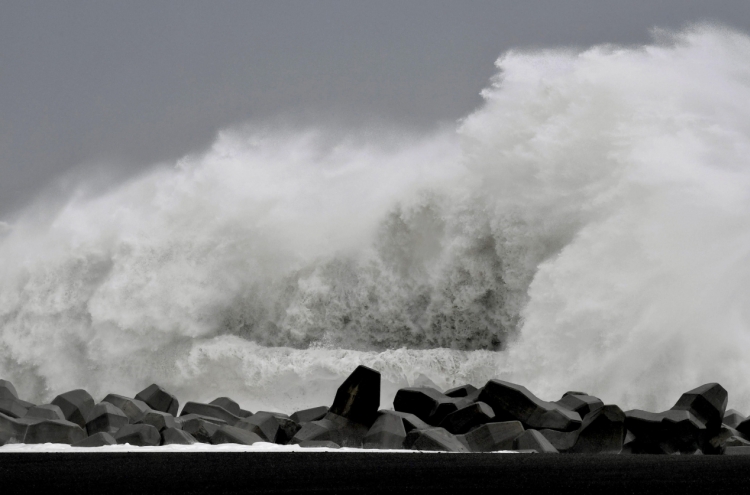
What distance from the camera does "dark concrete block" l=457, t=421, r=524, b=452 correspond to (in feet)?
25.8

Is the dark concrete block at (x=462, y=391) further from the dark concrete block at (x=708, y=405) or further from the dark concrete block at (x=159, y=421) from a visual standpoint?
the dark concrete block at (x=159, y=421)

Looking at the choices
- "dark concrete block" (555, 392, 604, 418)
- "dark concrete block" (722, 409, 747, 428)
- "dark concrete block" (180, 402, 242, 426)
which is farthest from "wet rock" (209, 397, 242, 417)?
"dark concrete block" (722, 409, 747, 428)

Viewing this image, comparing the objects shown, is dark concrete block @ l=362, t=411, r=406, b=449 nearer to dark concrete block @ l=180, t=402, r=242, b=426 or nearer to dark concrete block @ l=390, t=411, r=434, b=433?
dark concrete block @ l=390, t=411, r=434, b=433

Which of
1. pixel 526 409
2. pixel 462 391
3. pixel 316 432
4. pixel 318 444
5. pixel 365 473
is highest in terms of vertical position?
pixel 462 391

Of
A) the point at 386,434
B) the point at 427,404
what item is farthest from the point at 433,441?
the point at 427,404

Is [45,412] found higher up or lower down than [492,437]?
higher up

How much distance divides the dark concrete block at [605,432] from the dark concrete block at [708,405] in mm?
660

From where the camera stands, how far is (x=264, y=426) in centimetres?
862

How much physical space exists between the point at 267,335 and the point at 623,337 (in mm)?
7655

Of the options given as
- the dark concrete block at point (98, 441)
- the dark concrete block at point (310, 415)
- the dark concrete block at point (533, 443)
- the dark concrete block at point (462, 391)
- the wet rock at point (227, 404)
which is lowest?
the dark concrete block at point (98, 441)

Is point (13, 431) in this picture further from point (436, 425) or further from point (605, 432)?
point (605, 432)

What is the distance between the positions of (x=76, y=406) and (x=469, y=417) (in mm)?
3966

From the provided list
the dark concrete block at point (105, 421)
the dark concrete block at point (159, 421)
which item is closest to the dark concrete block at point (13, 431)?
the dark concrete block at point (105, 421)

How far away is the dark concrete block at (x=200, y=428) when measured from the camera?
8406mm
